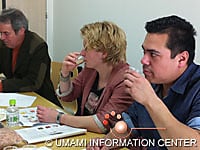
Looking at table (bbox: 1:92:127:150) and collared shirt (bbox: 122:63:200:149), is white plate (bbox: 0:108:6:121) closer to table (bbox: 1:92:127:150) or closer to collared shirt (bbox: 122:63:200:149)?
table (bbox: 1:92:127:150)

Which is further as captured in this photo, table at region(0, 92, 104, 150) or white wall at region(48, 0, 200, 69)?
white wall at region(48, 0, 200, 69)

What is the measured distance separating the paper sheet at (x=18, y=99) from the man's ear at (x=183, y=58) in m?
1.14

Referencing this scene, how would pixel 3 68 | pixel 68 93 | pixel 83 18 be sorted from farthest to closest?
1. pixel 83 18
2. pixel 3 68
3. pixel 68 93

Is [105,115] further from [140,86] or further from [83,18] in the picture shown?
[83,18]

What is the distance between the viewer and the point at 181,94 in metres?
1.36

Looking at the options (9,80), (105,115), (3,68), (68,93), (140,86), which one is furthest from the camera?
(3,68)

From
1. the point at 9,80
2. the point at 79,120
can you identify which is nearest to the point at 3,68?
the point at 9,80

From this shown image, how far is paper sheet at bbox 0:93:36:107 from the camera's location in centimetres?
218

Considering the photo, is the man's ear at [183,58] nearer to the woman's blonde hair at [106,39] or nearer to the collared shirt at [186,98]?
the collared shirt at [186,98]

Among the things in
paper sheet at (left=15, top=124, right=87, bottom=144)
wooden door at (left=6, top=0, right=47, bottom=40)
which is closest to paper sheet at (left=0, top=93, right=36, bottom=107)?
paper sheet at (left=15, top=124, right=87, bottom=144)

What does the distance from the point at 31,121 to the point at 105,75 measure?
501 millimetres

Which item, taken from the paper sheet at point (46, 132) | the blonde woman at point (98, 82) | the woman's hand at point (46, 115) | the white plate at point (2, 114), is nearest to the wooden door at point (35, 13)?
the blonde woman at point (98, 82)

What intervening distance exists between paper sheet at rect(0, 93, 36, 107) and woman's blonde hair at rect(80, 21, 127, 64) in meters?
0.58

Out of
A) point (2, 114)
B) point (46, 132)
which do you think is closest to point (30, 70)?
point (2, 114)
